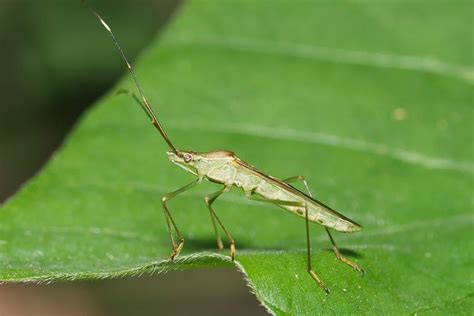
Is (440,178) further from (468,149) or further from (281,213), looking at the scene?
(281,213)

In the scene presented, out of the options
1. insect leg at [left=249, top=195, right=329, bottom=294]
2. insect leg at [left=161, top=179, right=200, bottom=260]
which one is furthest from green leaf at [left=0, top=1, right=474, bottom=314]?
insect leg at [left=161, top=179, right=200, bottom=260]

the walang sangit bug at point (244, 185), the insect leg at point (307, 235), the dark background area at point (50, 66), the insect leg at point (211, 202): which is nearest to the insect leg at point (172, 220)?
the walang sangit bug at point (244, 185)

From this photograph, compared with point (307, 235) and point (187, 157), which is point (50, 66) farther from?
point (307, 235)

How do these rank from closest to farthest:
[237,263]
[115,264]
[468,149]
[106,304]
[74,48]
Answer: [237,263]
[115,264]
[468,149]
[106,304]
[74,48]

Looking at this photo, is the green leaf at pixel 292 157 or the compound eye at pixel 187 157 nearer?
the green leaf at pixel 292 157

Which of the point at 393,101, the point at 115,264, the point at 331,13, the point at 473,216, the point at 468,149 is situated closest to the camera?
the point at 115,264

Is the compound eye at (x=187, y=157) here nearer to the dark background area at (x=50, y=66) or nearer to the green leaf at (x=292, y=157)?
the green leaf at (x=292, y=157)

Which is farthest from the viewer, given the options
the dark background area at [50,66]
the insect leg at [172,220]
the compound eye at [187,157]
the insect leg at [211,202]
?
the dark background area at [50,66]

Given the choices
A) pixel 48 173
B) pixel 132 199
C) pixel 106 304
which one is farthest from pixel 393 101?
pixel 106 304
